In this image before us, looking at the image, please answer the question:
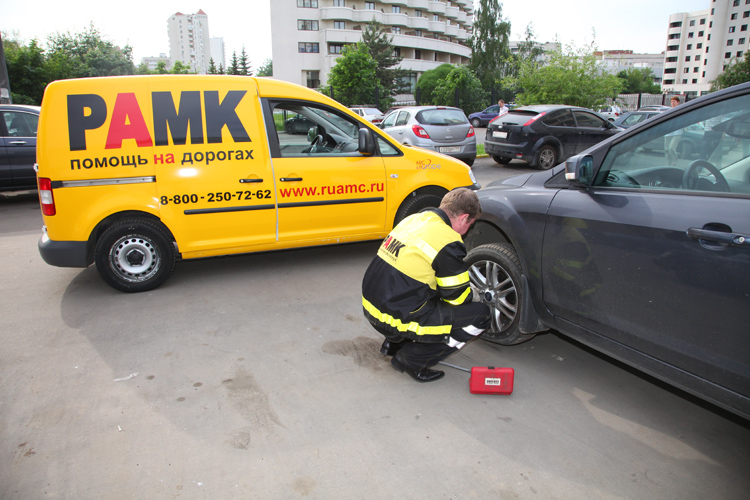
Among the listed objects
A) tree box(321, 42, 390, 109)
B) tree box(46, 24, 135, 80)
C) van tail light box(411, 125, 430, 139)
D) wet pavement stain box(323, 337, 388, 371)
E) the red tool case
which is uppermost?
tree box(46, 24, 135, 80)

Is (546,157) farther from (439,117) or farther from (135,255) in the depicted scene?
(135,255)

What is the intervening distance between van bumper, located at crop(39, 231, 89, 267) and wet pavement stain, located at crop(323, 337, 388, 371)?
262 cm

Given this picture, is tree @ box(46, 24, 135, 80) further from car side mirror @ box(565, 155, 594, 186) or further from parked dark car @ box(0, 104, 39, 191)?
car side mirror @ box(565, 155, 594, 186)

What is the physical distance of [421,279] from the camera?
10.4 feet

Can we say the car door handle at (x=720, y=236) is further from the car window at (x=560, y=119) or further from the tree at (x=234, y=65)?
the tree at (x=234, y=65)

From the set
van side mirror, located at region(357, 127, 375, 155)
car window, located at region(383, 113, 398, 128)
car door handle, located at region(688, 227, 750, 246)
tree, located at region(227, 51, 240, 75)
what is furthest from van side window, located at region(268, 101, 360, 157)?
tree, located at region(227, 51, 240, 75)

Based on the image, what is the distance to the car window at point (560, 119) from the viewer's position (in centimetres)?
1282

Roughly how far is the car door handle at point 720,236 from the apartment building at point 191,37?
191 m

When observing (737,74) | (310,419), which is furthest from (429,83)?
(310,419)

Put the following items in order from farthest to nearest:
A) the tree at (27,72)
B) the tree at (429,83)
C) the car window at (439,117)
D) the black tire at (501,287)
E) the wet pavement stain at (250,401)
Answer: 1. the tree at (429,83)
2. the tree at (27,72)
3. the car window at (439,117)
4. the black tire at (501,287)
5. the wet pavement stain at (250,401)

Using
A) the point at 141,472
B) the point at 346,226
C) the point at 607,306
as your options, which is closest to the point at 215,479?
the point at 141,472

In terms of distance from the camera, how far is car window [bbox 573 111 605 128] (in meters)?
13.2

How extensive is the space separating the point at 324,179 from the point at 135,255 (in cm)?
200

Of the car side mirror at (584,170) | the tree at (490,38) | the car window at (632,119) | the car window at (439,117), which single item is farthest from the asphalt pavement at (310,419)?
the tree at (490,38)
